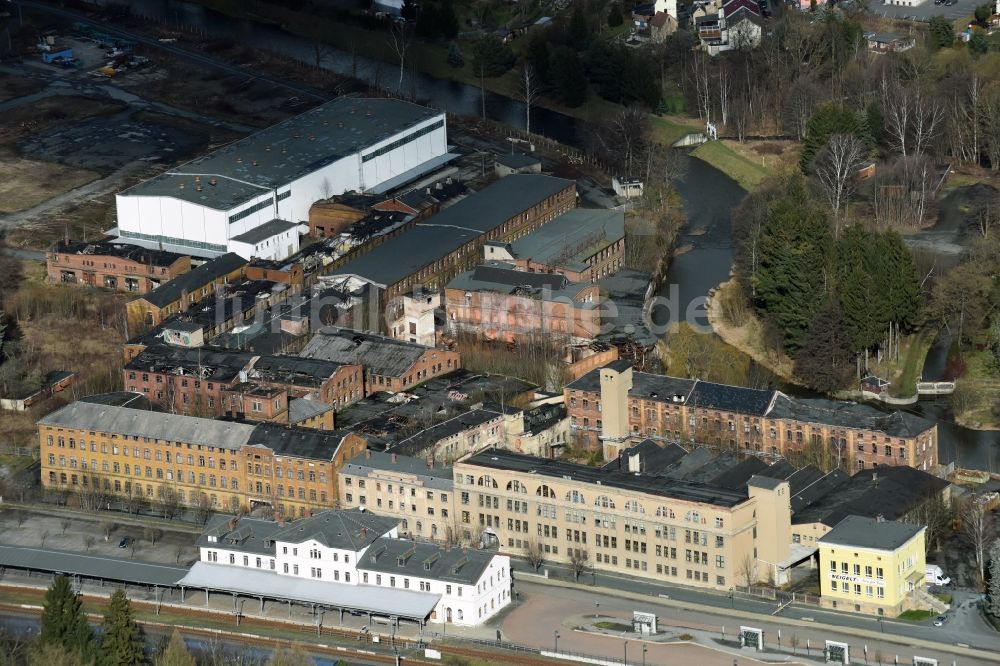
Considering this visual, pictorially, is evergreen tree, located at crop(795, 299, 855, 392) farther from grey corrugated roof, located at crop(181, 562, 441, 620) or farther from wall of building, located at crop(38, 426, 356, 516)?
grey corrugated roof, located at crop(181, 562, 441, 620)

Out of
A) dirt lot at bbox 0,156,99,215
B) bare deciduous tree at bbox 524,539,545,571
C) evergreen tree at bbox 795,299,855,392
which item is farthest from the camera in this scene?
dirt lot at bbox 0,156,99,215

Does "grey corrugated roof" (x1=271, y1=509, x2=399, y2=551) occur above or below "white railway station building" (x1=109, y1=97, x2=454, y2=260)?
above

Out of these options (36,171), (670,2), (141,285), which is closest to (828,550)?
(141,285)

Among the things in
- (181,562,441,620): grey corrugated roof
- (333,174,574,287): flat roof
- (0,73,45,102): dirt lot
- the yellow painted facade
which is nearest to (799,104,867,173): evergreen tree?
(333,174,574,287): flat roof

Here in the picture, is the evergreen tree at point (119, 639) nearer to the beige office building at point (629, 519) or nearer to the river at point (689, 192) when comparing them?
the beige office building at point (629, 519)

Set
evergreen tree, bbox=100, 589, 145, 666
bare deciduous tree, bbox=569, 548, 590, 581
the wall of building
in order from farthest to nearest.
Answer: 1. the wall of building
2. bare deciduous tree, bbox=569, 548, 590, 581
3. evergreen tree, bbox=100, 589, 145, 666

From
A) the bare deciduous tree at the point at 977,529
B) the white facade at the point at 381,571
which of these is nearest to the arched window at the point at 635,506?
the white facade at the point at 381,571

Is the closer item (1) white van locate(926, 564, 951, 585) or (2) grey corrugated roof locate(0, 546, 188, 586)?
(1) white van locate(926, 564, 951, 585)
